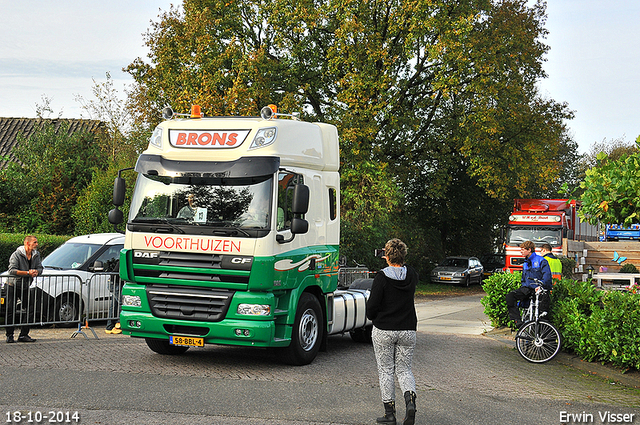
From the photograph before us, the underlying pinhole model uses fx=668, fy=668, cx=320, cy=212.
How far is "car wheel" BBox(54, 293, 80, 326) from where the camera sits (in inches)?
491

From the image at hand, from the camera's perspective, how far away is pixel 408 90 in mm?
29422

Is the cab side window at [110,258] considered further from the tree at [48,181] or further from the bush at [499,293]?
the tree at [48,181]

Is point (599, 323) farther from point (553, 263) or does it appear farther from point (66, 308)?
point (66, 308)

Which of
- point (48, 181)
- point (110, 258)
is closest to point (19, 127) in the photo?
point (48, 181)

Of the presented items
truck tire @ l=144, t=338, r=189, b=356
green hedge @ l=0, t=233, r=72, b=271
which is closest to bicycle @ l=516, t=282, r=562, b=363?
truck tire @ l=144, t=338, r=189, b=356

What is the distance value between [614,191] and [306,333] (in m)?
4.58

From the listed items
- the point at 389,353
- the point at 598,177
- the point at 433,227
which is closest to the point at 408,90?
the point at 433,227

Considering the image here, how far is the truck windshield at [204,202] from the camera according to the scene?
29.6ft

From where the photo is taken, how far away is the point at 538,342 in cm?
1066

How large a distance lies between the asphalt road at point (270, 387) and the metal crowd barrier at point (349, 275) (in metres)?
1.25

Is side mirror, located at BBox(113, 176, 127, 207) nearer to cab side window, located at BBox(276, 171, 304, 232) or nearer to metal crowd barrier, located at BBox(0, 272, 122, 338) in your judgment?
cab side window, located at BBox(276, 171, 304, 232)

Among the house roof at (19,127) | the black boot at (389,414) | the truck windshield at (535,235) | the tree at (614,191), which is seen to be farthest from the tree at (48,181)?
the black boot at (389,414)

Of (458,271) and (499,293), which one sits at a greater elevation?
(499,293)

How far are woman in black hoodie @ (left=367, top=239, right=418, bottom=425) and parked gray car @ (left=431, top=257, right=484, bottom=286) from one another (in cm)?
2751
